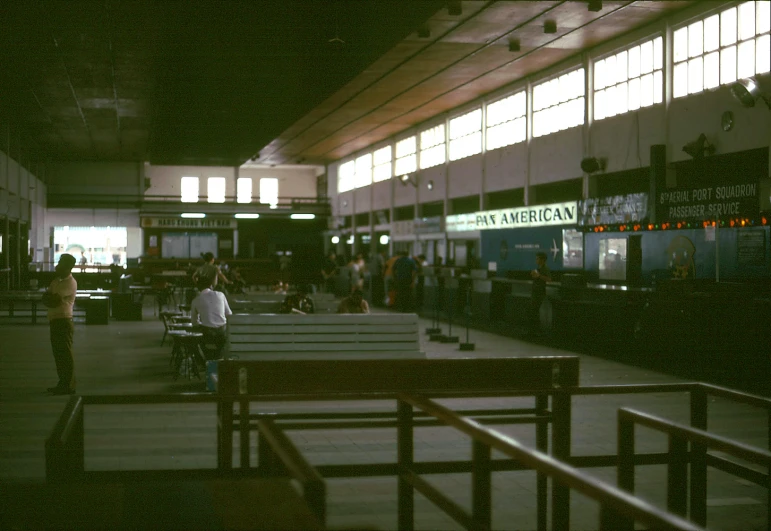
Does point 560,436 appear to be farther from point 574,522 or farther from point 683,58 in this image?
point 683,58

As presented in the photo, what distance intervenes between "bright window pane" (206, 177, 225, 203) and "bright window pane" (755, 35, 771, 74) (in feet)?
123

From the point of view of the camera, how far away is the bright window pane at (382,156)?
3709 cm

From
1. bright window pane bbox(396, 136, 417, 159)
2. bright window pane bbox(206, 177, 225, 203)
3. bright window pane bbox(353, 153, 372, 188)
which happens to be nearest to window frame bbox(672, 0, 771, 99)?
bright window pane bbox(396, 136, 417, 159)

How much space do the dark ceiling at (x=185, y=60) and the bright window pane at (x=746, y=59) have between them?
5.68m

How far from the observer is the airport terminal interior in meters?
4.48

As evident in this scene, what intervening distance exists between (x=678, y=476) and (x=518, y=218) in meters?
19.5

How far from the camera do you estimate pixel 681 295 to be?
42.7ft

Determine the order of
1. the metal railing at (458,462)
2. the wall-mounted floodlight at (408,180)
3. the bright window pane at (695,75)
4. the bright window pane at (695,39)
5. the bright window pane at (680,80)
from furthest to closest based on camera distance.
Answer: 1. the wall-mounted floodlight at (408,180)
2. the bright window pane at (680,80)
3. the bright window pane at (695,75)
4. the bright window pane at (695,39)
5. the metal railing at (458,462)

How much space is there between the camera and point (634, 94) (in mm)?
19406

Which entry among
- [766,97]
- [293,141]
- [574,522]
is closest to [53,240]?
[293,141]

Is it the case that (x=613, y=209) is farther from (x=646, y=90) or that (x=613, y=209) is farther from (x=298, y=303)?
(x=298, y=303)

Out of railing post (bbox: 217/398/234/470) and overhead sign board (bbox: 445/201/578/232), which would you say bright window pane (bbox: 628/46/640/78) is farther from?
railing post (bbox: 217/398/234/470)

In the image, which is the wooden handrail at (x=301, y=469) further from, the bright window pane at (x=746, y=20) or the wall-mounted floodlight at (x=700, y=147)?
the wall-mounted floodlight at (x=700, y=147)

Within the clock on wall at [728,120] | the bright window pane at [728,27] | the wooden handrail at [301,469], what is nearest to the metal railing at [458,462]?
the wooden handrail at [301,469]
